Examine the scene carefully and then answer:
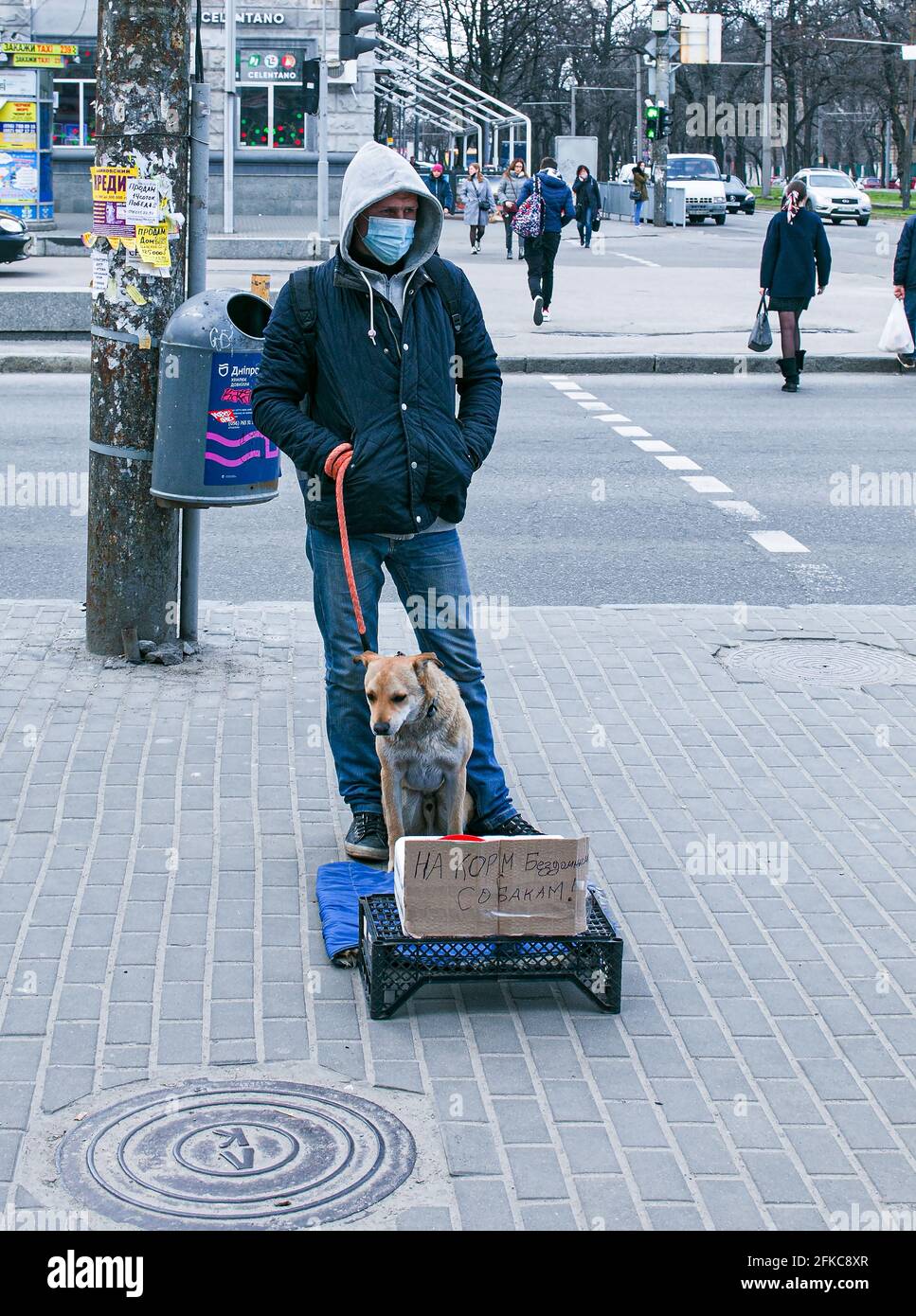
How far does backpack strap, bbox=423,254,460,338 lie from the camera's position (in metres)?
5.30

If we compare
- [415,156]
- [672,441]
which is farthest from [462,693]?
[415,156]

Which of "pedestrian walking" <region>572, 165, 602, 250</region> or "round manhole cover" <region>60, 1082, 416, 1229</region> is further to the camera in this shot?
"pedestrian walking" <region>572, 165, 602, 250</region>

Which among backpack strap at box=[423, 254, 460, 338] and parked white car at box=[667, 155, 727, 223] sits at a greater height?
parked white car at box=[667, 155, 727, 223]

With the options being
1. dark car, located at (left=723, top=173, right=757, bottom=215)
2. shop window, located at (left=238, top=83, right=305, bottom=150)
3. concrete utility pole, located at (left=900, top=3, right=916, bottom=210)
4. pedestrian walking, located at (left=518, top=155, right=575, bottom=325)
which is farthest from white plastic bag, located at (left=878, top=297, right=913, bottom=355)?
concrete utility pole, located at (left=900, top=3, right=916, bottom=210)

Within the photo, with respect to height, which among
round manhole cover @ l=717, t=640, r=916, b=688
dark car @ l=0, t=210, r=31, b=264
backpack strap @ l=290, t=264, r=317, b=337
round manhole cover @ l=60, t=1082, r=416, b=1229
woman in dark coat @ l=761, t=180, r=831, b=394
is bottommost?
round manhole cover @ l=60, t=1082, r=416, b=1229

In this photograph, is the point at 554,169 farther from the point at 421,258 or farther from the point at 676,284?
the point at 421,258

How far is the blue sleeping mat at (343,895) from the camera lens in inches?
188

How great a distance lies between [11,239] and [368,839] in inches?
854

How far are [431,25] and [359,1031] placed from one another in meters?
73.9

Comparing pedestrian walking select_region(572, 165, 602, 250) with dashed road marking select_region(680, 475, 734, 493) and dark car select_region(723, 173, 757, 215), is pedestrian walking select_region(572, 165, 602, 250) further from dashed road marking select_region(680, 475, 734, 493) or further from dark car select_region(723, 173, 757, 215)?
dark car select_region(723, 173, 757, 215)

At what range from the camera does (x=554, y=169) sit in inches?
940

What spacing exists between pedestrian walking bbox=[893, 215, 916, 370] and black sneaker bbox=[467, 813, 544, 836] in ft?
41.4

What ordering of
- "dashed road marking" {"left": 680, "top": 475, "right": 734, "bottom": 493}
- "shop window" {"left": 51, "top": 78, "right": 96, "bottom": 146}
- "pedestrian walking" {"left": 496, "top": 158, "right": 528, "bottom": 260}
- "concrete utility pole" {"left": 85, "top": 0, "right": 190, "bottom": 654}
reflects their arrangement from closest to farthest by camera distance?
"concrete utility pole" {"left": 85, "top": 0, "right": 190, "bottom": 654}, "dashed road marking" {"left": 680, "top": 475, "right": 734, "bottom": 493}, "pedestrian walking" {"left": 496, "top": 158, "right": 528, "bottom": 260}, "shop window" {"left": 51, "top": 78, "right": 96, "bottom": 146}
